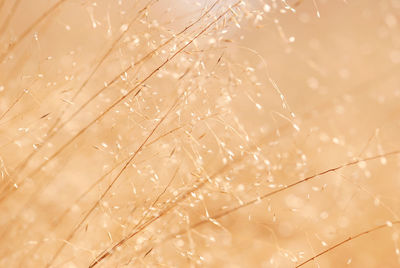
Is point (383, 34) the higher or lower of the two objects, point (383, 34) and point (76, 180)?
the higher

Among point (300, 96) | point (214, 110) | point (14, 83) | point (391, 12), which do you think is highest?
point (391, 12)

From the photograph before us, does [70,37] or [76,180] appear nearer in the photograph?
[76,180]

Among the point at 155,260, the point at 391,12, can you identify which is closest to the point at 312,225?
the point at 155,260

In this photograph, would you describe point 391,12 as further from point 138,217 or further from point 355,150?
point 138,217

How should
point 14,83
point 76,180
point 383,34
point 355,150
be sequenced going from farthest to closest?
point 383,34, point 355,150, point 76,180, point 14,83

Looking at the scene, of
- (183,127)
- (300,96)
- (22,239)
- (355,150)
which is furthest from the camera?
(300,96)

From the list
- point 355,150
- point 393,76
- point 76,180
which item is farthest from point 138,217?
point 393,76
